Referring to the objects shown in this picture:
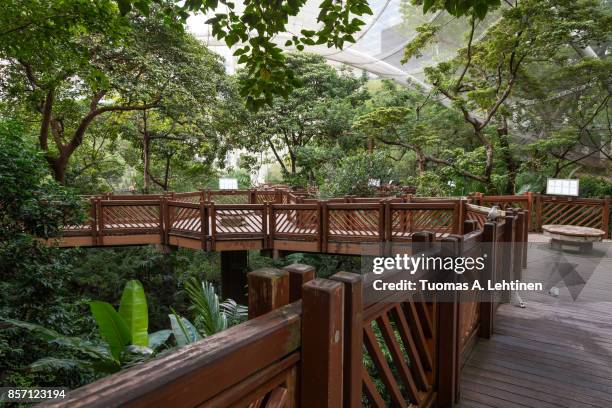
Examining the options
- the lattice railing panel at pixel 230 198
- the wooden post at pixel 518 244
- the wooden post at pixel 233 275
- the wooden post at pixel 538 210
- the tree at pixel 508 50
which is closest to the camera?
the wooden post at pixel 518 244

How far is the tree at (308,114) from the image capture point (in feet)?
54.8

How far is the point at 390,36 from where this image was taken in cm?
1719

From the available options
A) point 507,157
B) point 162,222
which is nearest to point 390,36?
point 507,157

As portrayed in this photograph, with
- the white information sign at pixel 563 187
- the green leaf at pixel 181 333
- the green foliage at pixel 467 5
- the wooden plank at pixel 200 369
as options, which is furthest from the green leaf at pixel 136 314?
the white information sign at pixel 563 187

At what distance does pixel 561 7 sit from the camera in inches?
348

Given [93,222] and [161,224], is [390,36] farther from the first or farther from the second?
[93,222]

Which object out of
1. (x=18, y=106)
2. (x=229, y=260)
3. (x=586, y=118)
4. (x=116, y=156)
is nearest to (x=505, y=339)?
(x=229, y=260)

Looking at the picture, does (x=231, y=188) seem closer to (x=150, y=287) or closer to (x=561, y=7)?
(x=150, y=287)

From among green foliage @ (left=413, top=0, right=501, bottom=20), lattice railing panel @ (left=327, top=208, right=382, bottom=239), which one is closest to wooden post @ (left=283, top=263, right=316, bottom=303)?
green foliage @ (left=413, top=0, right=501, bottom=20)

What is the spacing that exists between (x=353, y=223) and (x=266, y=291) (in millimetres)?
6622

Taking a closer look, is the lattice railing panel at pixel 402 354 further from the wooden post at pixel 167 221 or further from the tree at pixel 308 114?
the tree at pixel 308 114

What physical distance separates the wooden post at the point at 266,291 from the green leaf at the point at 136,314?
2.02 meters

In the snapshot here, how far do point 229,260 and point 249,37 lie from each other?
26.8ft

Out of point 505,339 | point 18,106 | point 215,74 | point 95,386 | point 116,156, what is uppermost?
point 215,74
